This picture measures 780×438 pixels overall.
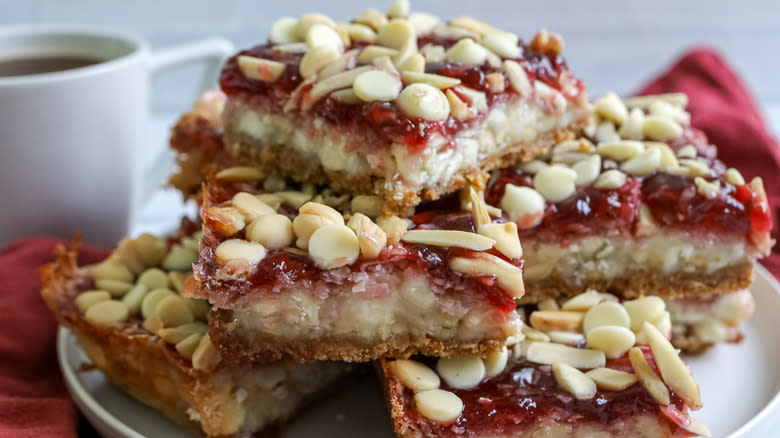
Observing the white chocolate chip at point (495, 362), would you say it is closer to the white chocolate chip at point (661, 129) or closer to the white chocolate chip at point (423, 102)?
the white chocolate chip at point (423, 102)

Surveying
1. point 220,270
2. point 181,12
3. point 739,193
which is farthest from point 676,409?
point 181,12

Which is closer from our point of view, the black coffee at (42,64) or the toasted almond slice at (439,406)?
the toasted almond slice at (439,406)

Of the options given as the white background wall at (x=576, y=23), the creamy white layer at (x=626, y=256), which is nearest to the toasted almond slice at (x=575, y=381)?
the creamy white layer at (x=626, y=256)

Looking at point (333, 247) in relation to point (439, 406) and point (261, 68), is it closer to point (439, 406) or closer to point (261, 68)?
point (439, 406)

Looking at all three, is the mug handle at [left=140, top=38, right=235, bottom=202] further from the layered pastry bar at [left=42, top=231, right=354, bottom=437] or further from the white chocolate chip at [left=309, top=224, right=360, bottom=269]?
the white chocolate chip at [left=309, top=224, right=360, bottom=269]

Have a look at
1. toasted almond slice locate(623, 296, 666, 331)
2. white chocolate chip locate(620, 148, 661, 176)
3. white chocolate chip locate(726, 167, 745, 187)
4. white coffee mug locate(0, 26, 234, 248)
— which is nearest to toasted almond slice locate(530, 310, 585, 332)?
toasted almond slice locate(623, 296, 666, 331)

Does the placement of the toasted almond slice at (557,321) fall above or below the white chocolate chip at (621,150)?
below
